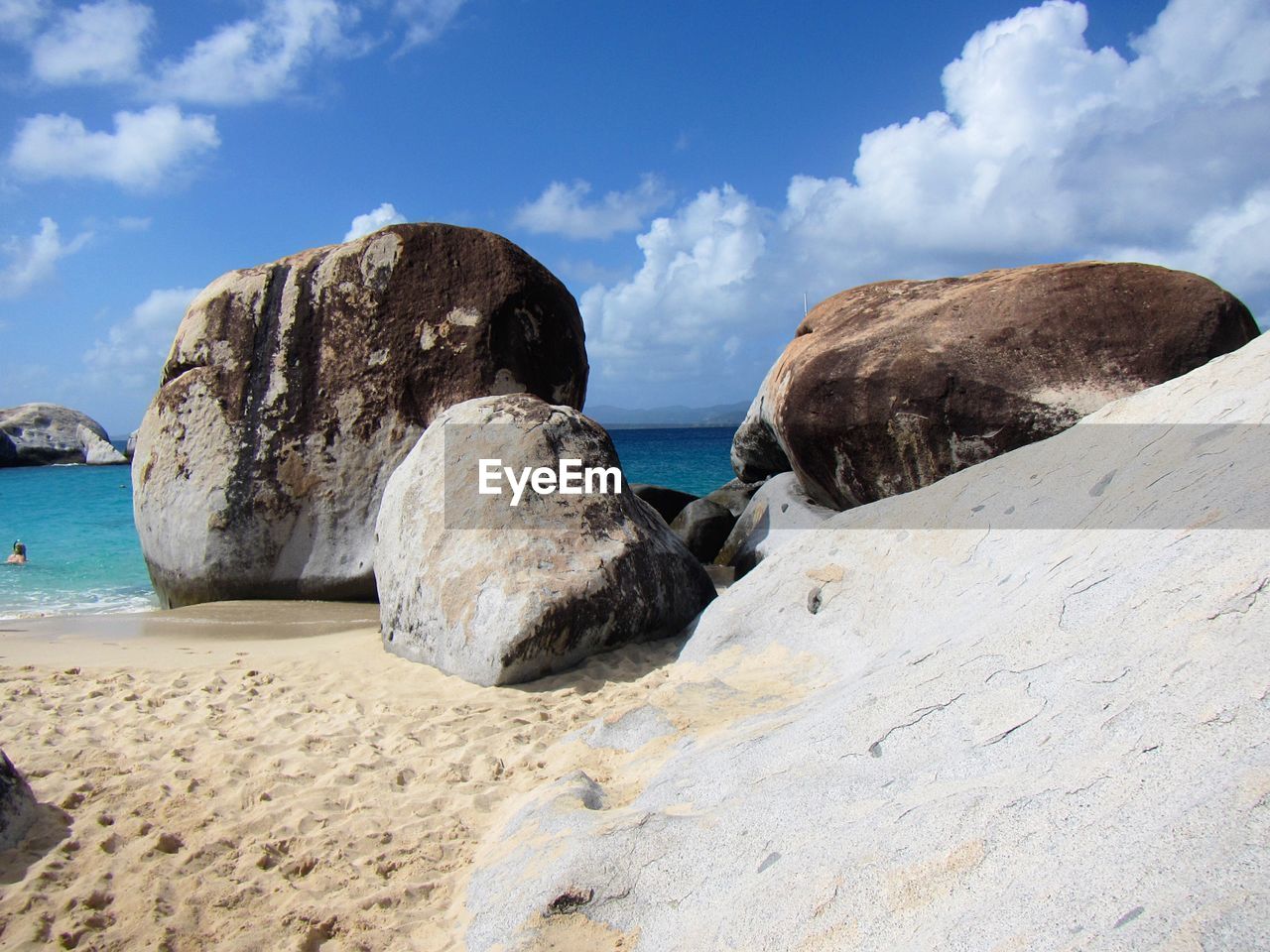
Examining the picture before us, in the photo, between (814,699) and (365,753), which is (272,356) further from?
(814,699)

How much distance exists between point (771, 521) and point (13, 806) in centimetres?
571

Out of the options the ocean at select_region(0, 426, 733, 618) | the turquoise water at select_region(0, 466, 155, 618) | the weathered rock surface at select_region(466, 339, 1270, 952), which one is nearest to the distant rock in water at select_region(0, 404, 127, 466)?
the ocean at select_region(0, 426, 733, 618)

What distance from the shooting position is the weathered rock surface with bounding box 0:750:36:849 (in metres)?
2.73

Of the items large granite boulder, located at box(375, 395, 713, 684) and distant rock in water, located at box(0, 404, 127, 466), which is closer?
large granite boulder, located at box(375, 395, 713, 684)

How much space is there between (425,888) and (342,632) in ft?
12.4

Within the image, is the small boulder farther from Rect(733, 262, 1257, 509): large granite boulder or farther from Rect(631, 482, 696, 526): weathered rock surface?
Rect(733, 262, 1257, 509): large granite boulder

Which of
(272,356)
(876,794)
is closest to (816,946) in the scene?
(876,794)

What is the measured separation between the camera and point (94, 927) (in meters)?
2.40

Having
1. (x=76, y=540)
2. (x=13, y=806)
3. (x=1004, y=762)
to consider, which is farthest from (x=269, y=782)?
(x=76, y=540)

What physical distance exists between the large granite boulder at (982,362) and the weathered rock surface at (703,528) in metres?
2.69

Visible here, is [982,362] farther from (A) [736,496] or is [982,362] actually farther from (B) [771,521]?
(A) [736,496]

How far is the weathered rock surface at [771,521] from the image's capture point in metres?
6.95

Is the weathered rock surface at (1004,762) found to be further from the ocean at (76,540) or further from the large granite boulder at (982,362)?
the ocean at (76,540)

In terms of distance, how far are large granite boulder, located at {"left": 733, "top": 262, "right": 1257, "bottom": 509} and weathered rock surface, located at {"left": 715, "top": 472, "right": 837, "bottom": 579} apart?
45 cm
